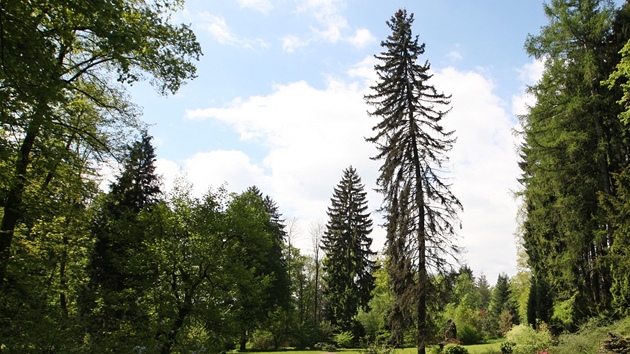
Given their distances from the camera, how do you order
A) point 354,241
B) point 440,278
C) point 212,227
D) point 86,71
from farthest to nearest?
point 354,241
point 212,227
point 440,278
point 86,71

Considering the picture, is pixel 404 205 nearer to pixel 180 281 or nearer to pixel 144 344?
pixel 180 281

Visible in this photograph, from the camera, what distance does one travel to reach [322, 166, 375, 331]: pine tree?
117ft

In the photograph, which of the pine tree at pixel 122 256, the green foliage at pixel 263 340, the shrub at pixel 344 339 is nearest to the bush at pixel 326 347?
the shrub at pixel 344 339

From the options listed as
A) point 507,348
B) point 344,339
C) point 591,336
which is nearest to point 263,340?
point 344,339

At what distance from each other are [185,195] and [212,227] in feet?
6.94

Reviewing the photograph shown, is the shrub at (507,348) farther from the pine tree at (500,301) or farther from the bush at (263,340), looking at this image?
the pine tree at (500,301)

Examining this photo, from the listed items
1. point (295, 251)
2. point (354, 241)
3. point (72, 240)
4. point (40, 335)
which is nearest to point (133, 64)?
point (40, 335)

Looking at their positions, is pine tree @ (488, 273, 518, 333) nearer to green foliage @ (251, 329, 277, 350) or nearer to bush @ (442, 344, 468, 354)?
green foliage @ (251, 329, 277, 350)

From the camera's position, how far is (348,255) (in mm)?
37312

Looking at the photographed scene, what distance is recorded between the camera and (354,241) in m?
37.7

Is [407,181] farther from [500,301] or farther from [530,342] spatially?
[500,301]

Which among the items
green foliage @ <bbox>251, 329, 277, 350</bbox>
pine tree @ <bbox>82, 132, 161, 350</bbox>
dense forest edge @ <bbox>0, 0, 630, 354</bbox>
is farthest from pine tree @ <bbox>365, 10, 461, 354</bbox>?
green foliage @ <bbox>251, 329, 277, 350</bbox>

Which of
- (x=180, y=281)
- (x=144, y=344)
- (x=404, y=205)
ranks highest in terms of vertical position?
(x=404, y=205)

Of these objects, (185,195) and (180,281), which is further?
(185,195)
